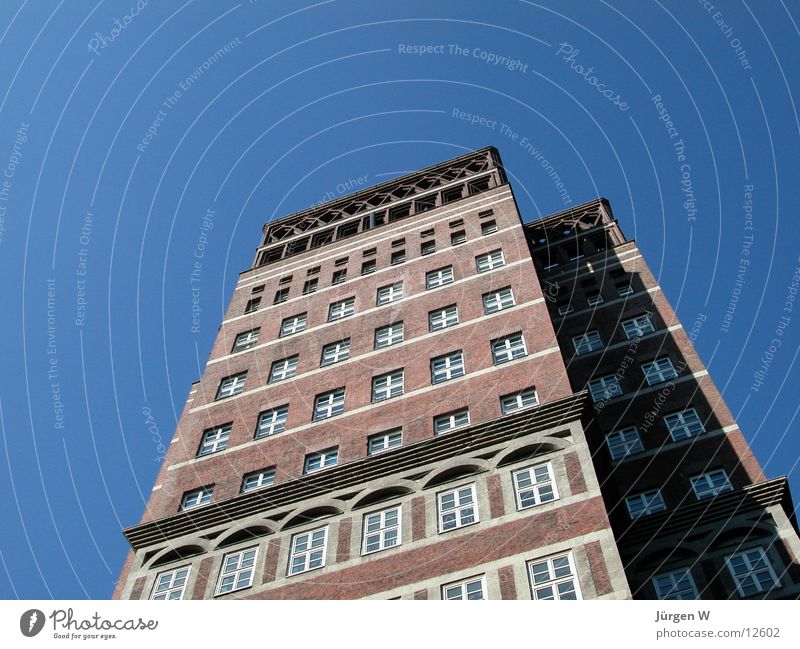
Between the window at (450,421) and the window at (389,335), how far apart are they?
777 cm

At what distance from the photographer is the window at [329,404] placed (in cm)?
4012

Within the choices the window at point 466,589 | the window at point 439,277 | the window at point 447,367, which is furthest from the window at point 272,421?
the window at point 466,589

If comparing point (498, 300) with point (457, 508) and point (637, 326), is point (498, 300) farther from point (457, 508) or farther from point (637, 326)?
point (457, 508)

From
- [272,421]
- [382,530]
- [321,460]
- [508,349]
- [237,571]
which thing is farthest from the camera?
[272,421]

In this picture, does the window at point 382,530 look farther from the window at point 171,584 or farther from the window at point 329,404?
the window at point 329,404

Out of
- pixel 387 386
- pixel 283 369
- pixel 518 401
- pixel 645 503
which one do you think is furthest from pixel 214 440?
pixel 645 503

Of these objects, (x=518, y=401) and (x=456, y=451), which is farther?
(x=518, y=401)

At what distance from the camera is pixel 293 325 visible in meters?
50.1

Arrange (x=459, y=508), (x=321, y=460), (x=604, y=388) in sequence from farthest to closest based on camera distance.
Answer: (x=604, y=388) < (x=321, y=460) < (x=459, y=508)

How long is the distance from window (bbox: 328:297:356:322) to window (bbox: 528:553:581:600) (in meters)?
23.9

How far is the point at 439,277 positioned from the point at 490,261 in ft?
9.59

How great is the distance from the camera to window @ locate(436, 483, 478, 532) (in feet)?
99.8

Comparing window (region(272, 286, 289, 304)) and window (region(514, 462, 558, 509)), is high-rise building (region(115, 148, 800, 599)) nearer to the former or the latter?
window (region(514, 462, 558, 509))

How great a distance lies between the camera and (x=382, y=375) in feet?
136
